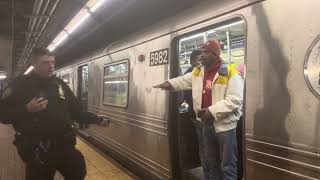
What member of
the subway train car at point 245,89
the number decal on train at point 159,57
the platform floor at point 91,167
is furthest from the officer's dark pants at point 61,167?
the platform floor at point 91,167

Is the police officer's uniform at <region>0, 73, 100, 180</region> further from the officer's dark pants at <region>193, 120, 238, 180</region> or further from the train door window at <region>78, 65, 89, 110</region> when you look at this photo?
the train door window at <region>78, 65, 89, 110</region>

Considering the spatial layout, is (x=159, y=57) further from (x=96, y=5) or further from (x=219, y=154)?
(x=219, y=154)

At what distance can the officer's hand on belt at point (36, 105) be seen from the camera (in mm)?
3049

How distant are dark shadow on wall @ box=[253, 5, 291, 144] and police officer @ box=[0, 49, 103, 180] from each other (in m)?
1.71

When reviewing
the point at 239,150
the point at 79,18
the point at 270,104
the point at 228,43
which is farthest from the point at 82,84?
the point at 270,104

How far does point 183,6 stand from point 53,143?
218cm

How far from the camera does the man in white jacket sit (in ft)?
11.1

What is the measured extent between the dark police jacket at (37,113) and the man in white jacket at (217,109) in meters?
1.32

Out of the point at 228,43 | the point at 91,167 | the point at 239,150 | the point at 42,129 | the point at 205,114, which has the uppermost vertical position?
the point at 228,43

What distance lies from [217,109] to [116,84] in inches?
154

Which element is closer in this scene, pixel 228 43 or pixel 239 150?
pixel 239 150

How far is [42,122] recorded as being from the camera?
323cm

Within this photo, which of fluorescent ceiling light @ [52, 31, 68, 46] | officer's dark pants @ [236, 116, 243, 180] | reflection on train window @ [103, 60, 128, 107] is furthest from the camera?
fluorescent ceiling light @ [52, 31, 68, 46]

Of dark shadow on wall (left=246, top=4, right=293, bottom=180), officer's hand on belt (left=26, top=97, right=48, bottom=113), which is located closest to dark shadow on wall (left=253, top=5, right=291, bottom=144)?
dark shadow on wall (left=246, top=4, right=293, bottom=180)
